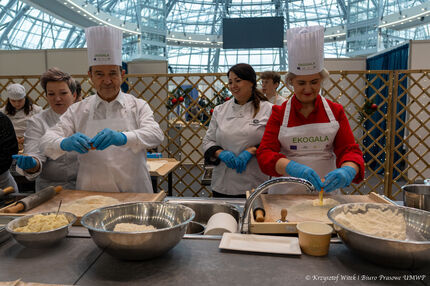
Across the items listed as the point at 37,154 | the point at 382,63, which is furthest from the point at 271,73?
the point at 382,63

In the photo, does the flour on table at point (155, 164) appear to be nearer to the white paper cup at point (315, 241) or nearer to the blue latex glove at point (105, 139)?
the blue latex glove at point (105, 139)

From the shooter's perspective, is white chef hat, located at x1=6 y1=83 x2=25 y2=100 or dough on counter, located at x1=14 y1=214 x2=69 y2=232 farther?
white chef hat, located at x1=6 y1=83 x2=25 y2=100

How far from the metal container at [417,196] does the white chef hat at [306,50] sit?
56 cm

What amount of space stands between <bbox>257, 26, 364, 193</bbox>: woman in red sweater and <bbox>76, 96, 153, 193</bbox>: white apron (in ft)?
1.95

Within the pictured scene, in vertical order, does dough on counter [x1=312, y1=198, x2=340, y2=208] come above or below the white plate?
above

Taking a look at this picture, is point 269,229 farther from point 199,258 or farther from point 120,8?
point 120,8

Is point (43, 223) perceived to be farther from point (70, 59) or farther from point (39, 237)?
point (70, 59)

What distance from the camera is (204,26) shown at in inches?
580

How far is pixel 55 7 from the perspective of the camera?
28.3ft

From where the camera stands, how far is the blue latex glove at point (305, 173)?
3.62 ft

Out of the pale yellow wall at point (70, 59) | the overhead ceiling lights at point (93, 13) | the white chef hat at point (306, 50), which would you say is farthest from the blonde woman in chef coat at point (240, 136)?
the overhead ceiling lights at point (93, 13)

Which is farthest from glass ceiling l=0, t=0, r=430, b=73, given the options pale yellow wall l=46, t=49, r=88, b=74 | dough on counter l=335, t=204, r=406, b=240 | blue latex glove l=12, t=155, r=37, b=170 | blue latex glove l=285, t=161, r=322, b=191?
dough on counter l=335, t=204, r=406, b=240

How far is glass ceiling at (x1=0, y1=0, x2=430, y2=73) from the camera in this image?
9164 millimetres

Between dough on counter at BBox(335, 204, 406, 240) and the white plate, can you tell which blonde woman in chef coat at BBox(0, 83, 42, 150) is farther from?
dough on counter at BBox(335, 204, 406, 240)
